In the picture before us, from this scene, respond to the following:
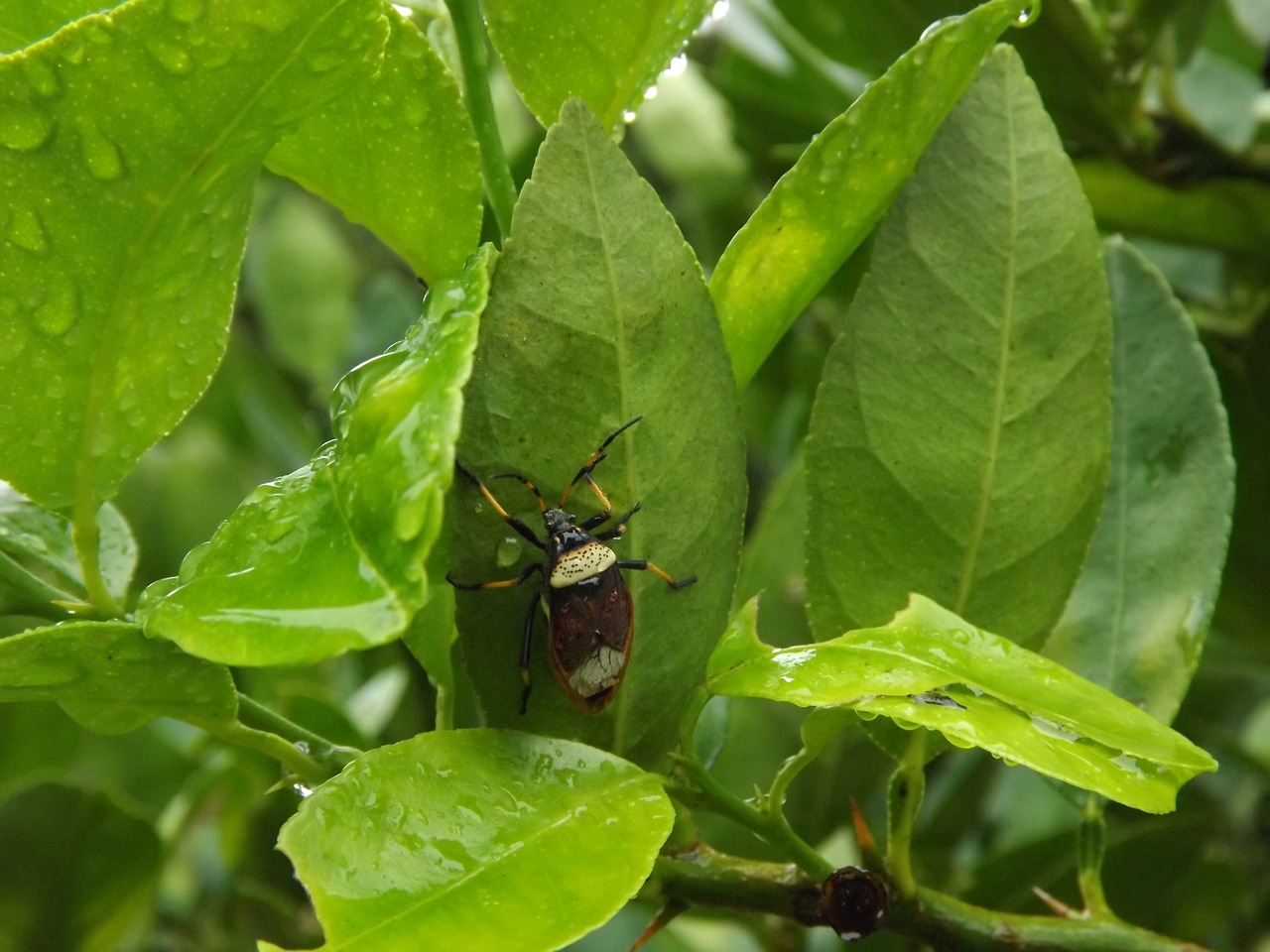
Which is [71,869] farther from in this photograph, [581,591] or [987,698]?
[987,698]

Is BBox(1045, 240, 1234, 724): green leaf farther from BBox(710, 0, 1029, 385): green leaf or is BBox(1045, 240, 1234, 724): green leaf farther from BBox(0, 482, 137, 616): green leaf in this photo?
BBox(0, 482, 137, 616): green leaf

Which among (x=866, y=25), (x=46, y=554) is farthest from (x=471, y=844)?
Result: (x=866, y=25)

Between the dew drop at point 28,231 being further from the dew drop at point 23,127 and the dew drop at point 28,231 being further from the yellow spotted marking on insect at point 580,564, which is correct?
the yellow spotted marking on insect at point 580,564

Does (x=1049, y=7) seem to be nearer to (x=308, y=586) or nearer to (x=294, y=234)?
(x=308, y=586)

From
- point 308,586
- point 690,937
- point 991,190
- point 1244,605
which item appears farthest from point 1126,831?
point 308,586

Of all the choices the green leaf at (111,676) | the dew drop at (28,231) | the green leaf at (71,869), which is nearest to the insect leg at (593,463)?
the green leaf at (111,676)

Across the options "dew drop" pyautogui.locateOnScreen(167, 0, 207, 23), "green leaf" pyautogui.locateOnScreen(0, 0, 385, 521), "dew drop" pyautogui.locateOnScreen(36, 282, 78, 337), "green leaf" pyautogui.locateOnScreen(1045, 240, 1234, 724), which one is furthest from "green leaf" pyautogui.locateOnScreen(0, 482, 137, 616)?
"green leaf" pyautogui.locateOnScreen(1045, 240, 1234, 724)
